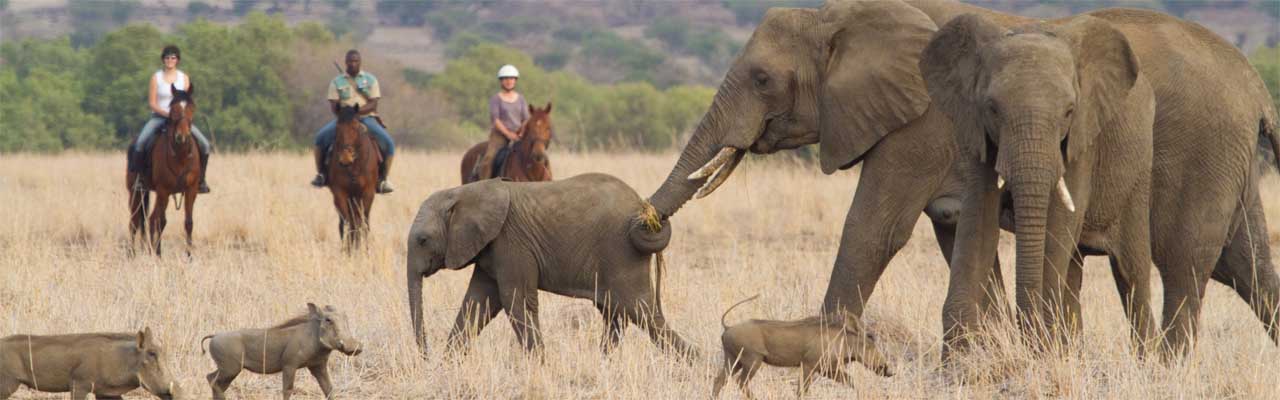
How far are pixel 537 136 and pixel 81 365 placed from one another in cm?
938

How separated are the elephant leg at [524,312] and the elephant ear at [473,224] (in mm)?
266

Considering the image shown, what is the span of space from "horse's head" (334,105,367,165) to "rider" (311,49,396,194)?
0.70ft

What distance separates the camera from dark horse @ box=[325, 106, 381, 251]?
1638 centimetres

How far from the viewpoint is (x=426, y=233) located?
361 inches

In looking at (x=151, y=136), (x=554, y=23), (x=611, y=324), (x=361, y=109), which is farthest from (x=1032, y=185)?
(x=554, y=23)

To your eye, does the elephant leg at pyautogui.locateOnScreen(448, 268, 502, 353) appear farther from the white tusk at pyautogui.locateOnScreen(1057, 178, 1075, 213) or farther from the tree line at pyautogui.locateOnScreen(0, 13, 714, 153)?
the tree line at pyautogui.locateOnScreen(0, 13, 714, 153)

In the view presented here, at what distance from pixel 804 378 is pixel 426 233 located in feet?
8.53

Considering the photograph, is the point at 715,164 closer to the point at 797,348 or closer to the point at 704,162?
the point at 704,162

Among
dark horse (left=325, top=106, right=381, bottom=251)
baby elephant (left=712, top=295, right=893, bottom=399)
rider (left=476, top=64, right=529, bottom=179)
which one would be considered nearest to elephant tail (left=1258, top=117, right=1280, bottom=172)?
baby elephant (left=712, top=295, right=893, bottom=399)

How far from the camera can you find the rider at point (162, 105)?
16.3m

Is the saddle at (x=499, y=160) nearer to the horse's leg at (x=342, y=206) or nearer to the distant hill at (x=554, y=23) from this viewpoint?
the horse's leg at (x=342, y=206)

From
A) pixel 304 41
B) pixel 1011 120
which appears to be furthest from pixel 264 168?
pixel 304 41

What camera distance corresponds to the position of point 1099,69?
773 centimetres

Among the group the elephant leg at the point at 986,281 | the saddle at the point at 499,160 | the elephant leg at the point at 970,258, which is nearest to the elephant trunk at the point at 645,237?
the elephant leg at the point at 986,281
